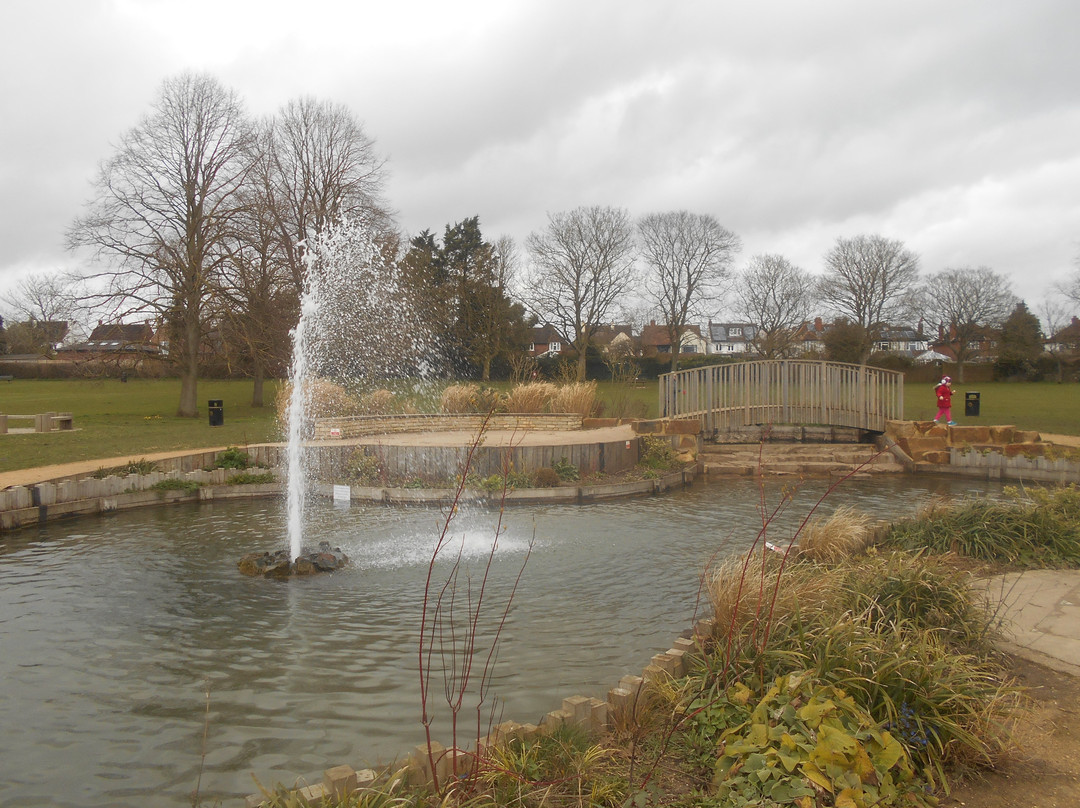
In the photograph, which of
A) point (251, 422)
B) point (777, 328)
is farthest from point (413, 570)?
point (777, 328)

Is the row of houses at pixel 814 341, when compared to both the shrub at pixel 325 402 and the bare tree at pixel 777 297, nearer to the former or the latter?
the bare tree at pixel 777 297

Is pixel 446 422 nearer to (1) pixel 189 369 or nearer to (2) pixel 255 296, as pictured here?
(2) pixel 255 296

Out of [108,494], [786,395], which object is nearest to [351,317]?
[786,395]

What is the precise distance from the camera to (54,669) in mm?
5082

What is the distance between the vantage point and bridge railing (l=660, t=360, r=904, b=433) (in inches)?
654

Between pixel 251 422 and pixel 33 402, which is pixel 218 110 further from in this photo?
pixel 33 402

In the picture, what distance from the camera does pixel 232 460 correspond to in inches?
503

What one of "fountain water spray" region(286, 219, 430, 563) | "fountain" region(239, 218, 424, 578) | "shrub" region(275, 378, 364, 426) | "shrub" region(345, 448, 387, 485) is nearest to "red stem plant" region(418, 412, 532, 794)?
"shrub" region(345, 448, 387, 485)

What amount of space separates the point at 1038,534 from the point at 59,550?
10.0 meters

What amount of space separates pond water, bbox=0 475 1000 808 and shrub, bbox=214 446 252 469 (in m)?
2.60

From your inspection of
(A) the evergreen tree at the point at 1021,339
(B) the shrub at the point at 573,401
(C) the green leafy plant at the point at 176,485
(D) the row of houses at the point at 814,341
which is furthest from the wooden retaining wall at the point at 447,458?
(A) the evergreen tree at the point at 1021,339

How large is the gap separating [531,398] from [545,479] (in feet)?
21.6

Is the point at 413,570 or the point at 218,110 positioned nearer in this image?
the point at 413,570

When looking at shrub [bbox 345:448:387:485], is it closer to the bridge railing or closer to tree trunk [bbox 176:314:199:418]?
the bridge railing
